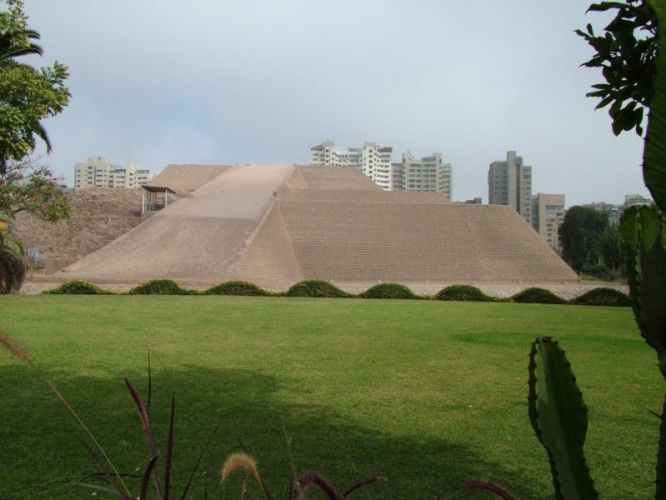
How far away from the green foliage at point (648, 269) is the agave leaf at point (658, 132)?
0.47 ft

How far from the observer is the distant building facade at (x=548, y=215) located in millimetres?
55250

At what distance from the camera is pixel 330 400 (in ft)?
16.3

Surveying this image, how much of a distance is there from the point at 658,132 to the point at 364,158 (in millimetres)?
54204

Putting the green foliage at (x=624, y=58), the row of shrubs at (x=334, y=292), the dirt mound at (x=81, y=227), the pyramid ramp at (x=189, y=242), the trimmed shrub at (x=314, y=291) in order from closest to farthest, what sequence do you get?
the green foliage at (x=624, y=58), the row of shrubs at (x=334, y=292), the trimmed shrub at (x=314, y=291), the pyramid ramp at (x=189, y=242), the dirt mound at (x=81, y=227)

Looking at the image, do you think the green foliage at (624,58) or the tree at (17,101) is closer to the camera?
the green foliage at (624,58)

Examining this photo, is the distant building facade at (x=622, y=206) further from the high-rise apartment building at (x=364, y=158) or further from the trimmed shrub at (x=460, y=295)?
the high-rise apartment building at (x=364, y=158)

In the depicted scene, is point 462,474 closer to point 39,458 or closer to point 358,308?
point 39,458

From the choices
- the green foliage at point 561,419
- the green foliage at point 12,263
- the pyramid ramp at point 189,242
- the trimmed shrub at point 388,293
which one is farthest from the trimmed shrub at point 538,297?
the green foliage at point 561,419

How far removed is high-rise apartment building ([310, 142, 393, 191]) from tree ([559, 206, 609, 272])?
14.8 meters

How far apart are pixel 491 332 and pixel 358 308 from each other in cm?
390

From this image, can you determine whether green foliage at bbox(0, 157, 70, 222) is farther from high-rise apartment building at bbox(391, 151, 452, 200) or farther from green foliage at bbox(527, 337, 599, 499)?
high-rise apartment building at bbox(391, 151, 452, 200)

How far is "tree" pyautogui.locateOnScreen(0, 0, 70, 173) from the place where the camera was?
1211 cm

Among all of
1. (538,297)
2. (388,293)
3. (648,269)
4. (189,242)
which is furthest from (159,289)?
(648,269)

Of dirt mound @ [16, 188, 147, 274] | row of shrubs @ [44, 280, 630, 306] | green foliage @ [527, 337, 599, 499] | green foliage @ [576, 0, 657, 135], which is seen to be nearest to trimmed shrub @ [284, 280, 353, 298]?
row of shrubs @ [44, 280, 630, 306]
